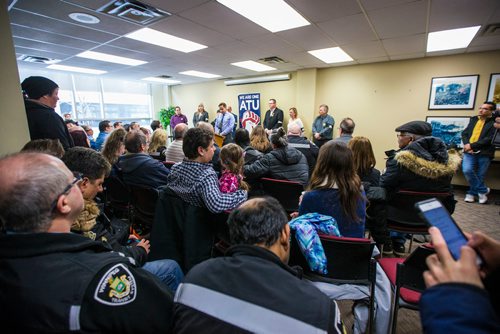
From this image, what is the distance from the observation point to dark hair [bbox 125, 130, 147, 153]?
2.23 metres

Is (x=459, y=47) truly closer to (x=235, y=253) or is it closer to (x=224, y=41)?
(x=224, y=41)

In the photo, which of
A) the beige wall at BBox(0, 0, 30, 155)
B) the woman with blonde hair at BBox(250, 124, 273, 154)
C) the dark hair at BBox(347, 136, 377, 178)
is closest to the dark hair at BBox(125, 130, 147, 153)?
the beige wall at BBox(0, 0, 30, 155)

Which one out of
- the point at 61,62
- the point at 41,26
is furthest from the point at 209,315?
the point at 61,62

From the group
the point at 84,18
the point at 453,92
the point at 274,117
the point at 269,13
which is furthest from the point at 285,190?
the point at 274,117

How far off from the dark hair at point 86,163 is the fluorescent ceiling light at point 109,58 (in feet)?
15.2

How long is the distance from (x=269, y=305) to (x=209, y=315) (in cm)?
16

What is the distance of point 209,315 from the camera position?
2.02 ft

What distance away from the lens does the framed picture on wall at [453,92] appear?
452cm

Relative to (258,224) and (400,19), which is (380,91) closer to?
(400,19)

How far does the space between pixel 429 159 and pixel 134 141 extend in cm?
263

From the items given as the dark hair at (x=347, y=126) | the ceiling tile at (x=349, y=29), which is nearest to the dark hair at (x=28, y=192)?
the dark hair at (x=347, y=126)

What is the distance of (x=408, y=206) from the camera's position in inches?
78.6

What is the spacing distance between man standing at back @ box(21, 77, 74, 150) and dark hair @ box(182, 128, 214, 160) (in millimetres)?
1478

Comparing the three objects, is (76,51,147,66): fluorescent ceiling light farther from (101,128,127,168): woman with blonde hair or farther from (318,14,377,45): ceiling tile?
(318,14,377,45): ceiling tile
